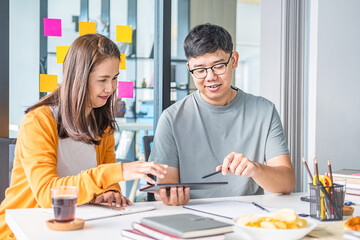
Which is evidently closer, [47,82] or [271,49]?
[47,82]

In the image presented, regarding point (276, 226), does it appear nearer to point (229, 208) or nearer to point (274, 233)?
point (274, 233)

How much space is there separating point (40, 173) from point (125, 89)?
185 centimetres

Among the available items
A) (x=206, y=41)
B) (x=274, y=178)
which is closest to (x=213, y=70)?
(x=206, y=41)

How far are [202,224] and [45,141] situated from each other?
2.48ft

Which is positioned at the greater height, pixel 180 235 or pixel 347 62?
pixel 347 62

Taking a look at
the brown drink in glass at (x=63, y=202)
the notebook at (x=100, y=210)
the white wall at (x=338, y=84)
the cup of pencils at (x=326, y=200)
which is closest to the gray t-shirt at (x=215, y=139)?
the notebook at (x=100, y=210)

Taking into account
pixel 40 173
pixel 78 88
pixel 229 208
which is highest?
pixel 78 88

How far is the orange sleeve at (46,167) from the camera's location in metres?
1.30

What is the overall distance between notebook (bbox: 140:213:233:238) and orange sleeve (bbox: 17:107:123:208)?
36cm

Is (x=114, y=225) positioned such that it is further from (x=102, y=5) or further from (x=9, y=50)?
(x=102, y=5)

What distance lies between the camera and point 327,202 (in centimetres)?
124

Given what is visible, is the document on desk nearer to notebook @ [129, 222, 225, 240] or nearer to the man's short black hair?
notebook @ [129, 222, 225, 240]

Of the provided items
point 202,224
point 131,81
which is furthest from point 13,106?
point 202,224

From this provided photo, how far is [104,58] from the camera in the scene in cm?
160
